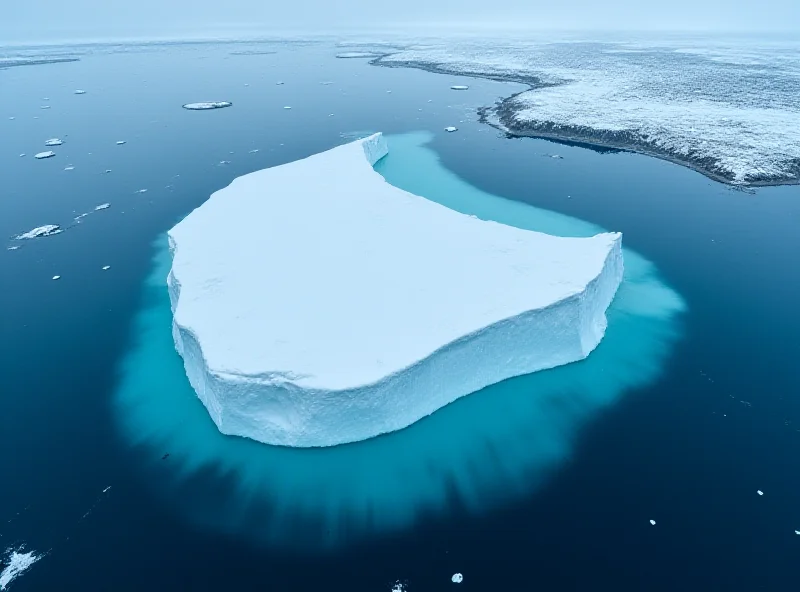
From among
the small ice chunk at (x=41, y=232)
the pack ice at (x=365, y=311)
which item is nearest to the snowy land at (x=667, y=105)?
the pack ice at (x=365, y=311)

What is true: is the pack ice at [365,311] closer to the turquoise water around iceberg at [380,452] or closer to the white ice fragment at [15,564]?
the turquoise water around iceberg at [380,452]

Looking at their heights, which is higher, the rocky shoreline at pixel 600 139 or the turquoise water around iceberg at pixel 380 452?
the rocky shoreline at pixel 600 139

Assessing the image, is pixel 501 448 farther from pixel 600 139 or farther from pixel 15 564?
pixel 600 139

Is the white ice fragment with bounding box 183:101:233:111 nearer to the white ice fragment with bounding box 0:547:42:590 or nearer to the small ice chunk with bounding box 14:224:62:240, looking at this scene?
the small ice chunk with bounding box 14:224:62:240

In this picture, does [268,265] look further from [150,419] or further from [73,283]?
[73,283]

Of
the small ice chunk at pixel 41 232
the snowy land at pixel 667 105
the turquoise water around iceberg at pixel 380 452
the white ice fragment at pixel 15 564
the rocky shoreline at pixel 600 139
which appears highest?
the snowy land at pixel 667 105

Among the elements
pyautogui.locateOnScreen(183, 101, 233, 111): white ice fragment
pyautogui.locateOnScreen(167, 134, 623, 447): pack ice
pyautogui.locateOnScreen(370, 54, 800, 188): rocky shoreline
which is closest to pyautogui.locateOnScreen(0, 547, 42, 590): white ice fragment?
pyautogui.locateOnScreen(167, 134, 623, 447): pack ice

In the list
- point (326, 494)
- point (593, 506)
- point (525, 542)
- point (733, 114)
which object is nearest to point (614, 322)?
point (593, 506)
